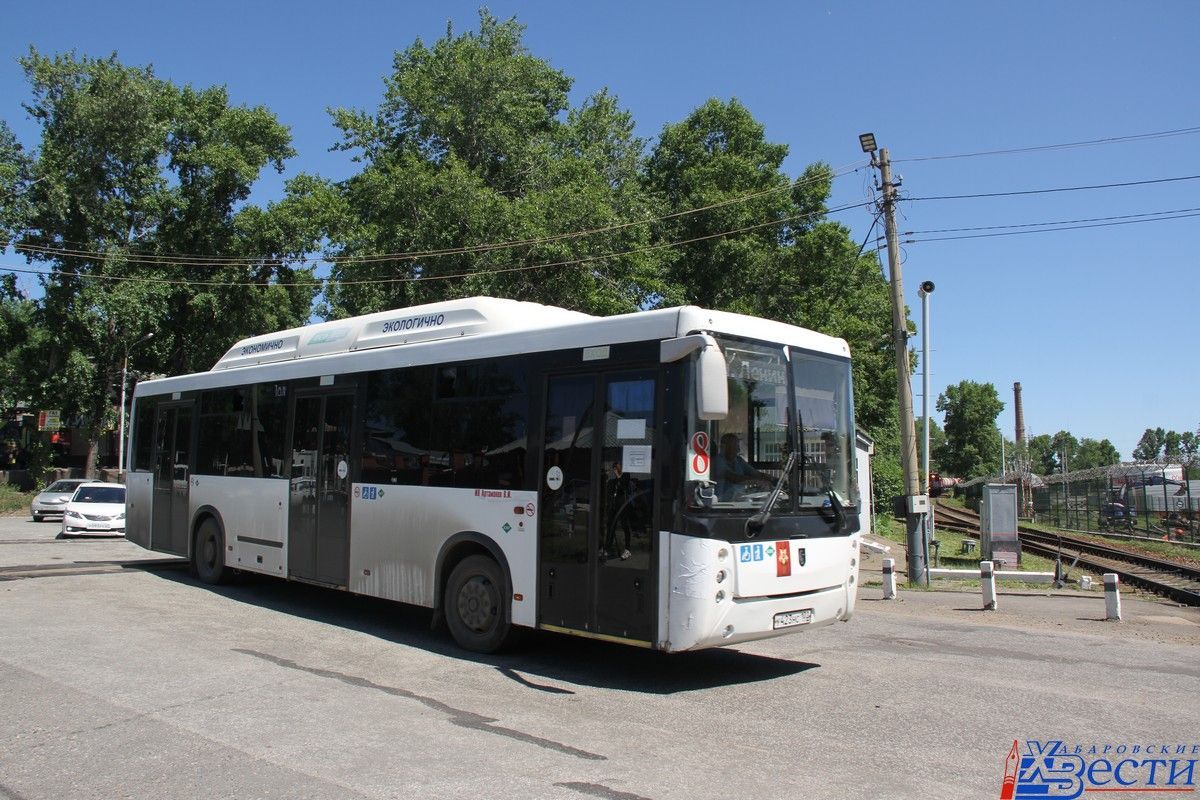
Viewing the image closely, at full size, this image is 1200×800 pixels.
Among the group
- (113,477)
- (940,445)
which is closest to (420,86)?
(113,477)

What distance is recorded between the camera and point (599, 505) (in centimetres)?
777

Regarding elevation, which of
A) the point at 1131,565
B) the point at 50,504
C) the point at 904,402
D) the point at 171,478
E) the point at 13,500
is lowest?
the point at 1131,565

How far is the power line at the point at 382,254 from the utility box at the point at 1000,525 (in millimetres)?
9314

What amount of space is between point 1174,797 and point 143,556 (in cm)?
1784

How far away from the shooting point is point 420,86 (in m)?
36.7

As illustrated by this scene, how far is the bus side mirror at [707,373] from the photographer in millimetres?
6871

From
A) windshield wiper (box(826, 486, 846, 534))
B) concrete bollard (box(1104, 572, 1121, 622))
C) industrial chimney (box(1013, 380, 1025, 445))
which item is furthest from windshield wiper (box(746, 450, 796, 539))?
industrial chimney (box(1013, 380, 1025, 445))

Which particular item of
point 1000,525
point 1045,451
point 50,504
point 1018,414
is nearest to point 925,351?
point 1000,525

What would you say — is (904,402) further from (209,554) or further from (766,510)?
(209,554)

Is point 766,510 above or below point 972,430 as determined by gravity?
below

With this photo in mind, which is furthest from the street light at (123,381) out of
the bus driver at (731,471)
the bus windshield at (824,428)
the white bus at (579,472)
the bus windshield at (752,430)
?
the bus driver at (731,471)

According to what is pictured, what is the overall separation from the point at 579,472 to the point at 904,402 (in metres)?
11.4

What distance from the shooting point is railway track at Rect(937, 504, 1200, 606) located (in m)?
19.1

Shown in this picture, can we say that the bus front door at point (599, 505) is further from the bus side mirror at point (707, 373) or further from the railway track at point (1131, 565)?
the railway track at point (1131, 565)
